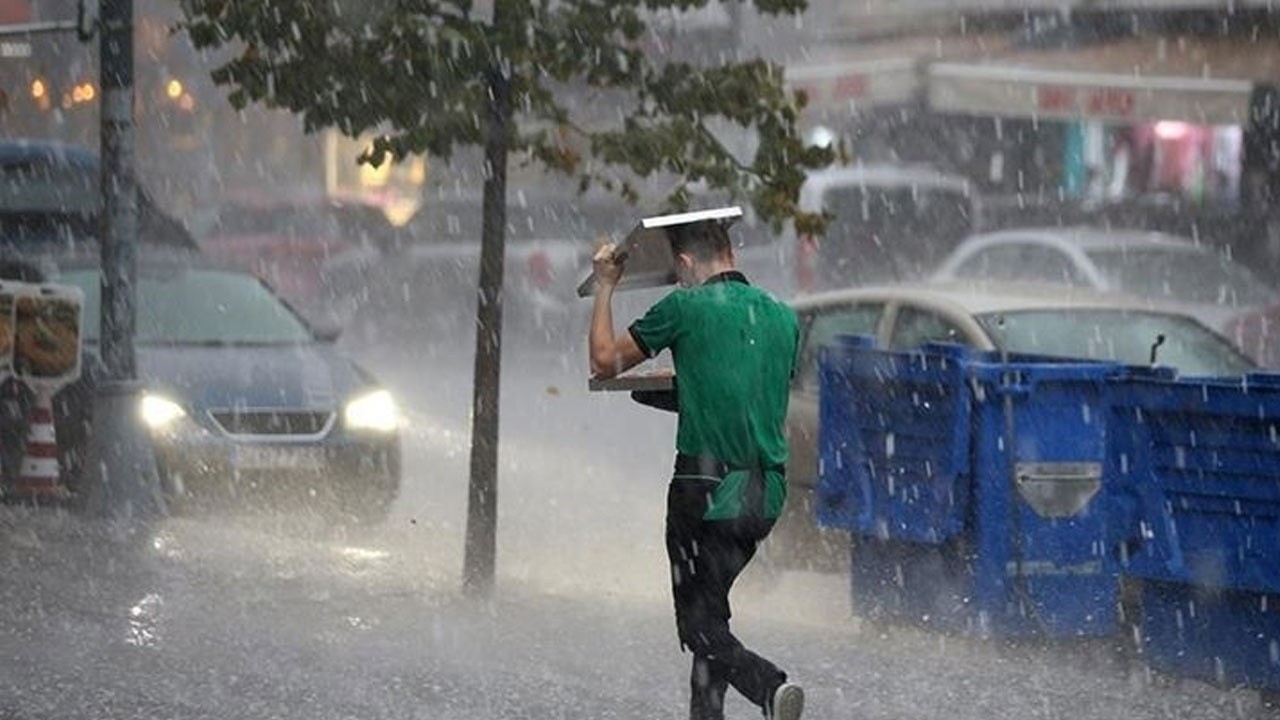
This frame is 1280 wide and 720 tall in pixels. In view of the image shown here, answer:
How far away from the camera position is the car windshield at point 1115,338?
13062 millimetres

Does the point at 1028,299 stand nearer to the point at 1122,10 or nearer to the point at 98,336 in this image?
the point at 98,336

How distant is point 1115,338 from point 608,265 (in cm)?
540

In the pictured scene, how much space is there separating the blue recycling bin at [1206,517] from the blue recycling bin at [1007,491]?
307 millimetres

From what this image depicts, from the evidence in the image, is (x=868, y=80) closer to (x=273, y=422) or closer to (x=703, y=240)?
(x=273, y=422)

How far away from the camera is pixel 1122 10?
3122cm

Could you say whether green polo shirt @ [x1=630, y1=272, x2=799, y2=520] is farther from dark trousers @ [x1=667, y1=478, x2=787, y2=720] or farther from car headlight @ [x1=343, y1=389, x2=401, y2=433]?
car headlight @ [x1=343, y1=389, x2=401, y2=433]

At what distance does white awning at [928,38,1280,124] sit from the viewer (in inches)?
1090

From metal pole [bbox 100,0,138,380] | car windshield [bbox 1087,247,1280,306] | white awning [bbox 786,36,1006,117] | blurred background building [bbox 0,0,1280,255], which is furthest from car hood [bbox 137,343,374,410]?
white awning [bbox 786,36,1006,117]

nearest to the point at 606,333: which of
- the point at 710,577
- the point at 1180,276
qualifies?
the point at 710,577

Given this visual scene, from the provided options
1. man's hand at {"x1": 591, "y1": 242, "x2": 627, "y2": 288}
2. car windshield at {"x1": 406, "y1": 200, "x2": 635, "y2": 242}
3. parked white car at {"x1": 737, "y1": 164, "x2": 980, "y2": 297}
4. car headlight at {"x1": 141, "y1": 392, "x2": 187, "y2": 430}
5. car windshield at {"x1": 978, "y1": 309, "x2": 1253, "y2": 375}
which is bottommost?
car windshield at {"x1": 406, "y1": 200, "x2": 635, "y2": 242}

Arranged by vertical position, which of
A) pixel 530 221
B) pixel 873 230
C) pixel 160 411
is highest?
pixel 160 411

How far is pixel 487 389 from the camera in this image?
41.2 ft

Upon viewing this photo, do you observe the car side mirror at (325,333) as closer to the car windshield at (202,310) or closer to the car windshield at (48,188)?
the car windshield at (202,310)

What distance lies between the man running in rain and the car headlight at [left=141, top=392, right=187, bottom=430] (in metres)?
6.68
